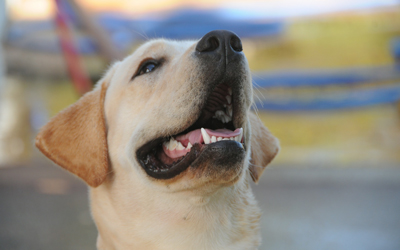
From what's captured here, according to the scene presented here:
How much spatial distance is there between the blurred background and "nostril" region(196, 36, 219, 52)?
5913 millimetres

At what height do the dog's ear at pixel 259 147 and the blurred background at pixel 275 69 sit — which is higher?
the dog's ear at pixel 259 147

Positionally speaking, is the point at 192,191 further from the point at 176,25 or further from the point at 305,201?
the point at 176,25

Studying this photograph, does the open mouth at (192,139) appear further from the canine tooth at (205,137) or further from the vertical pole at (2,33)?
the vertical pole at (2,33)

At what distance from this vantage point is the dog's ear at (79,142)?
208 centimetres

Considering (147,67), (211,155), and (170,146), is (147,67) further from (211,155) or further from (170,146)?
(211,155)

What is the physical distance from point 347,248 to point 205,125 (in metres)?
3.66

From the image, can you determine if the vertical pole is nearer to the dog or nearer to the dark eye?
the dog

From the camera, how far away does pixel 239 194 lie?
2121mm

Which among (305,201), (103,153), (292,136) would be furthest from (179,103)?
(292,136)

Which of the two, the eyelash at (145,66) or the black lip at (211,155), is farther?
the eyelash at (145,66)

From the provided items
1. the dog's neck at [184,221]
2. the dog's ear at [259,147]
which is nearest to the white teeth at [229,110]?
the dog's neck at [184,221]

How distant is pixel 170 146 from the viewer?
1.85 meters

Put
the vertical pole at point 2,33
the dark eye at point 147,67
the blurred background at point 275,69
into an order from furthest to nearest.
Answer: the vertical pole at point 2,33
the blurred background at point 275,69
the dark eye at point 147,67

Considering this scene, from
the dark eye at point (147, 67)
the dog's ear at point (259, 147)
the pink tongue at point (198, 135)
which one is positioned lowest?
the dog's ear at point (259, 147)
